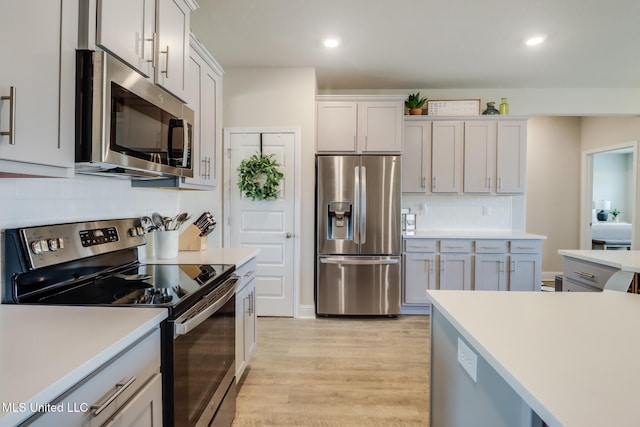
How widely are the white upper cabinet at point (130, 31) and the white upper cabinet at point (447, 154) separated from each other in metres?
3.25

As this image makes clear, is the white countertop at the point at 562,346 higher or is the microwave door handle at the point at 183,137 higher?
the microwave door handle at the point at 183,137

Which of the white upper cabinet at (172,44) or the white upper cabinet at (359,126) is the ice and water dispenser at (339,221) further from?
the white upper cabinet at (172,44)

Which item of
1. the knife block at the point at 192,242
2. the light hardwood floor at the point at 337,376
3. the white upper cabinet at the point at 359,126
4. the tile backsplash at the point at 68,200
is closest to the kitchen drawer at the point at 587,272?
the light hardwood floor at the point at 337,376

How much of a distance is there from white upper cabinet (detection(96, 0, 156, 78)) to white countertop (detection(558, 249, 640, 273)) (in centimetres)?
272

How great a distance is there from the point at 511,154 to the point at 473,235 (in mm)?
1061

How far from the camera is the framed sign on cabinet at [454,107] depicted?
13.5 feet

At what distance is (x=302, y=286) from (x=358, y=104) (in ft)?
6.89

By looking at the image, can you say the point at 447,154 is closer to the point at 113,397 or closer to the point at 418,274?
the point at 418,274

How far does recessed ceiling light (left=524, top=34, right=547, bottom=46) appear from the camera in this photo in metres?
3.04

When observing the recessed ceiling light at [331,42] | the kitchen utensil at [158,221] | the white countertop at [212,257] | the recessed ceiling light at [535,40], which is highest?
the recessed ceiling light at [535,40]

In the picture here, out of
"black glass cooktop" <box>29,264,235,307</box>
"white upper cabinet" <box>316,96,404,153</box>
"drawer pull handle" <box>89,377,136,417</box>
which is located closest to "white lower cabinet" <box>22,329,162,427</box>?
"drawer pull handle" <box>89,377,136,417</box>

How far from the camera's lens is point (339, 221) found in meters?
3.69

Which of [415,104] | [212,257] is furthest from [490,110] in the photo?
[212,257]

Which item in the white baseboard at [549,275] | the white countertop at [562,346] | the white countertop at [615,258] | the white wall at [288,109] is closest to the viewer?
the white countertop at [562,346]
